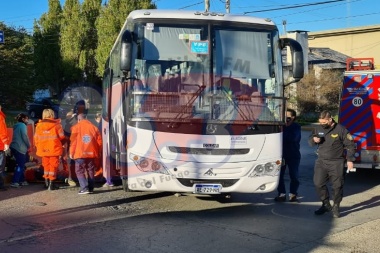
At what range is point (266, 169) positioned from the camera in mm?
7551

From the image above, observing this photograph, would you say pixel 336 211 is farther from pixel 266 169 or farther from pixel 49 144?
pixel 49 144

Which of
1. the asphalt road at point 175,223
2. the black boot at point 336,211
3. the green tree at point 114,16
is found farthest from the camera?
the green tree at point 114,16

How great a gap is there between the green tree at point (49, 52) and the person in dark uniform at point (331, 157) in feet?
115

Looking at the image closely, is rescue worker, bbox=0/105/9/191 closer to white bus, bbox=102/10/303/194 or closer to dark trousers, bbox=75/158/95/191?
dark trousers, bbox=75/158/95/191

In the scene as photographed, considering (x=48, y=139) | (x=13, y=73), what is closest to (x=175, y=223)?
(x=48, y=139)

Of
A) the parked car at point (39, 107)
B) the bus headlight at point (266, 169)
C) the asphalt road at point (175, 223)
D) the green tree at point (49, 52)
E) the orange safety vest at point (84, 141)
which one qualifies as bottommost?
the asphalt road at point (175, 223)

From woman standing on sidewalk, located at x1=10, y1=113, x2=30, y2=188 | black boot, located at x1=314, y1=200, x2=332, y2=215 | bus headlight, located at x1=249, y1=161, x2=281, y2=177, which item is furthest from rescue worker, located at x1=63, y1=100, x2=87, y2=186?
black boot, located at x1=314, y1=200, x2=332, y2=215

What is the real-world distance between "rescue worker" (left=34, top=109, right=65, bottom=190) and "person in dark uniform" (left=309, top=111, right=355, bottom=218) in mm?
4807

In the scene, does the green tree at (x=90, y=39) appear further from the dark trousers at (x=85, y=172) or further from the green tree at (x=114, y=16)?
the dark trousers at (x=85, y=172)

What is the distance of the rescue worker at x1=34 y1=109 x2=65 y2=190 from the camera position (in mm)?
9219

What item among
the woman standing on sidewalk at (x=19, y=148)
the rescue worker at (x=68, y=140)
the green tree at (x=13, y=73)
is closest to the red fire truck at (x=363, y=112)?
the rescue worker at (x=68, y=140)

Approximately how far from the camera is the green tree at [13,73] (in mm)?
29000

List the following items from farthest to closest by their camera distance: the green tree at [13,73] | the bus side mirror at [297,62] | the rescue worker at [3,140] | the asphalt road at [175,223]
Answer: the green tree at [13,73] < the rescue worker at [3,140] < the bus side mirror at [297,62] < the asphalt road at [175,223]

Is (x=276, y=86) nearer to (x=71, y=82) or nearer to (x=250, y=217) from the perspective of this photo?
(x=250, y=217)
